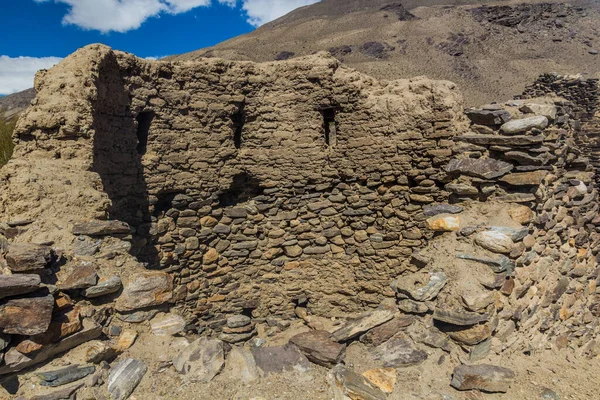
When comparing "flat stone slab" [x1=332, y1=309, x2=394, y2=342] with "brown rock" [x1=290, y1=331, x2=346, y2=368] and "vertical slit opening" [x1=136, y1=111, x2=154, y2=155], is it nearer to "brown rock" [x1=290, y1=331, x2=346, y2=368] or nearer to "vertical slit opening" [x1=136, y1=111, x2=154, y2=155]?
"brown rock" [x1=290, y1=331, x2=346, y2=368]

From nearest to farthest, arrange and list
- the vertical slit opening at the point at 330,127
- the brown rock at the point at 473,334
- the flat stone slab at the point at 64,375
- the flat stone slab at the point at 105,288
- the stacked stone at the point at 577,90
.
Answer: the flat stone slab at the point at 64,375 → the flat stone slab at the point at 105,288 → the brown rock at the point at 473,334 → the vertical slit opening at the point at 330,127 → the stacked stone at the point at 577,90

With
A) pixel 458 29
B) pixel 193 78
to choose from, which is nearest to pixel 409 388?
pixel 193 78

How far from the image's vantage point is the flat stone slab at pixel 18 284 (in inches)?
112

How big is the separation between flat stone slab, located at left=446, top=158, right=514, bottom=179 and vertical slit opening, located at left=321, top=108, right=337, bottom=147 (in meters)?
1.53

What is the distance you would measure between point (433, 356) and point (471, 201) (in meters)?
1.87

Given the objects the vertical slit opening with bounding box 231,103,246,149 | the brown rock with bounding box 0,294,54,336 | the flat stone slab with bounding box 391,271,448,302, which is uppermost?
the vertical slit opening with bounding box 231,103,246,149

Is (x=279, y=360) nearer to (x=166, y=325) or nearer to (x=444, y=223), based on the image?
(x=166, y=325)

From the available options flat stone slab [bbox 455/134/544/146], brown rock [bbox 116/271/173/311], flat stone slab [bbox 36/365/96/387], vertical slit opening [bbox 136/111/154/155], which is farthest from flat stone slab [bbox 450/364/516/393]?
vertical slit opening [bbox 136/111/154/155]

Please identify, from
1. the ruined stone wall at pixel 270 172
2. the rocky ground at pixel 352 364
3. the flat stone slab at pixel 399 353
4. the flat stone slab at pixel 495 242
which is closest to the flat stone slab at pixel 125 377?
the rocky ground at pixel 352 364

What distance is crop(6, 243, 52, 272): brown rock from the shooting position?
3.12 metres

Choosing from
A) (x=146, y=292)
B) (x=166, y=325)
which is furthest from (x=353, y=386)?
(x=146, y=292)

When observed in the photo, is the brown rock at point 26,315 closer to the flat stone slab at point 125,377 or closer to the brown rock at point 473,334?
the flat stone slab at point 125,377

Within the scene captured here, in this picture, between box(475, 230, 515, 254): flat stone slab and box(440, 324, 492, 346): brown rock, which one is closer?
box(440, 324, 492, 346): brown rock

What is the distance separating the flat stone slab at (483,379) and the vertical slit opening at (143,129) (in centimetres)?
404
